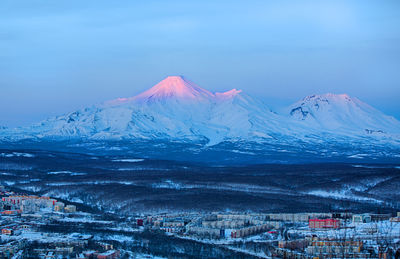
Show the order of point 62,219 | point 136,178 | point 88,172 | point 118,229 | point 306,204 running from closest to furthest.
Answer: point 118,229 → point 62,219 → point 306,204 → point 136,178 → point 88,172

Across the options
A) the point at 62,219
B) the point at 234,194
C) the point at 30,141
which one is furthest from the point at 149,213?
the point at 30,141

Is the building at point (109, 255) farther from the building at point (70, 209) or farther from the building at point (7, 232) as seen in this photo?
the building at point (70, 209)

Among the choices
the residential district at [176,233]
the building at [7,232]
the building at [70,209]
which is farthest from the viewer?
the building at [70,209]

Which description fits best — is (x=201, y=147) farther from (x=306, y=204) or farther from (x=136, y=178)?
(x=306, y=204)

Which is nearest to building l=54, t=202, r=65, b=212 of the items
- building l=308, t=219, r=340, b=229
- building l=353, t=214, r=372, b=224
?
building l=308, t=219, r=340, b=229

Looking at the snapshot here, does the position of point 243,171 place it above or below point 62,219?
above

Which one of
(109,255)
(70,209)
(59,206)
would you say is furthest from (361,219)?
(59,206)

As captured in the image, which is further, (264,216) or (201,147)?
(201,147)

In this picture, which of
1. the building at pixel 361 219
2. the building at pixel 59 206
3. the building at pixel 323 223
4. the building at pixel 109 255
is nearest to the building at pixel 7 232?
the building at pixel 109 255
